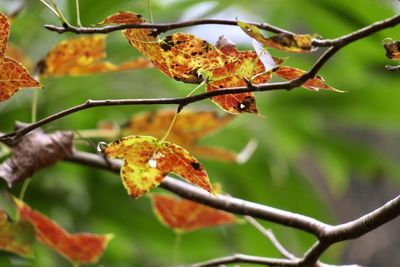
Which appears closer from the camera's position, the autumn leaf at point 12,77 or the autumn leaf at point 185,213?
the autumn leaf at point 12,77

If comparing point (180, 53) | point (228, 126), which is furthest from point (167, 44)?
point (228, 126)

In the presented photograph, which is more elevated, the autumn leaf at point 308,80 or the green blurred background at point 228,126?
the autumn leaf at point 308,80

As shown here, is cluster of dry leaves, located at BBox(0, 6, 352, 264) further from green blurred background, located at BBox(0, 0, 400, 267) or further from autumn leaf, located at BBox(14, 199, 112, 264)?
green blurred background, located at BBox(0, 0, 400, 267)

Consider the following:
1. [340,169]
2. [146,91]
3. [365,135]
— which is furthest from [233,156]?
[365,135]

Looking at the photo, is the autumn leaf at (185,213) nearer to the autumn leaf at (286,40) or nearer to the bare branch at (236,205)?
the bare branch at (236,205)

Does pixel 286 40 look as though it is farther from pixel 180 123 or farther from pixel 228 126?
pixel 228 126

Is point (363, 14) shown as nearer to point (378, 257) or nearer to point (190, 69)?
point (190, 69)

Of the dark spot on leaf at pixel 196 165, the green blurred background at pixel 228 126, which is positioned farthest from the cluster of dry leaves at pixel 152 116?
the green blurred background at pixel 228 126
